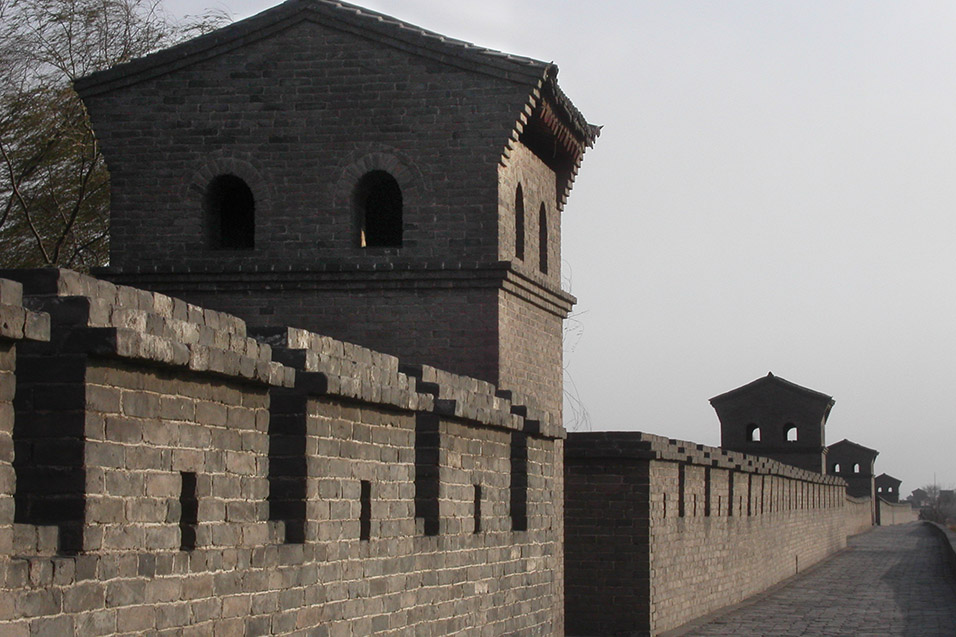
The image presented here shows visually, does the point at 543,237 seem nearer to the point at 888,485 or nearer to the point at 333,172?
the point at 333,172

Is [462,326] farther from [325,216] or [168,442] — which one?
[168,442]

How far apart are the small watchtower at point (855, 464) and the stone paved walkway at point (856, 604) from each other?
37.5 metres

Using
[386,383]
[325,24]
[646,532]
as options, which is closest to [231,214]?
[325,24]

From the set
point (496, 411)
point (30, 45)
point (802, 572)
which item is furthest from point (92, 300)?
point (802, 572)

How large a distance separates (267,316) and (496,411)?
4076mm

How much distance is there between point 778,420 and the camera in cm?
5547

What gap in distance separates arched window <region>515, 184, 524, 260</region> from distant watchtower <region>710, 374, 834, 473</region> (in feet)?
130

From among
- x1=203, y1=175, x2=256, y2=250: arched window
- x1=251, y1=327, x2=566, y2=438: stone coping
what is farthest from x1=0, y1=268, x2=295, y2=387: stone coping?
x1=203, y1=175, x2=256, y2=250: arched window

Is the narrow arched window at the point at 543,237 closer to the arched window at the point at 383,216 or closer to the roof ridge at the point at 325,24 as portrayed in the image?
the arched window at the point at 383,216

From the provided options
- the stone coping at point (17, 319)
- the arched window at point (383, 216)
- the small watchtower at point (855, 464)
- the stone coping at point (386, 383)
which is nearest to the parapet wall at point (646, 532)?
the arched window at point (383, 216)

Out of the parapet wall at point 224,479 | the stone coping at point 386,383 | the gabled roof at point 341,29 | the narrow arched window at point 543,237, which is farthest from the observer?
the narrow arched window at point 543,237

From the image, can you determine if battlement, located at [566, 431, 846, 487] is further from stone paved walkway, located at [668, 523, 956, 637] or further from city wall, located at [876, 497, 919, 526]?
city wall, located at [876, 497, 919, 526]

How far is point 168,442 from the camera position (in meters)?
6.85

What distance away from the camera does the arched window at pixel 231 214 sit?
1574 cm
